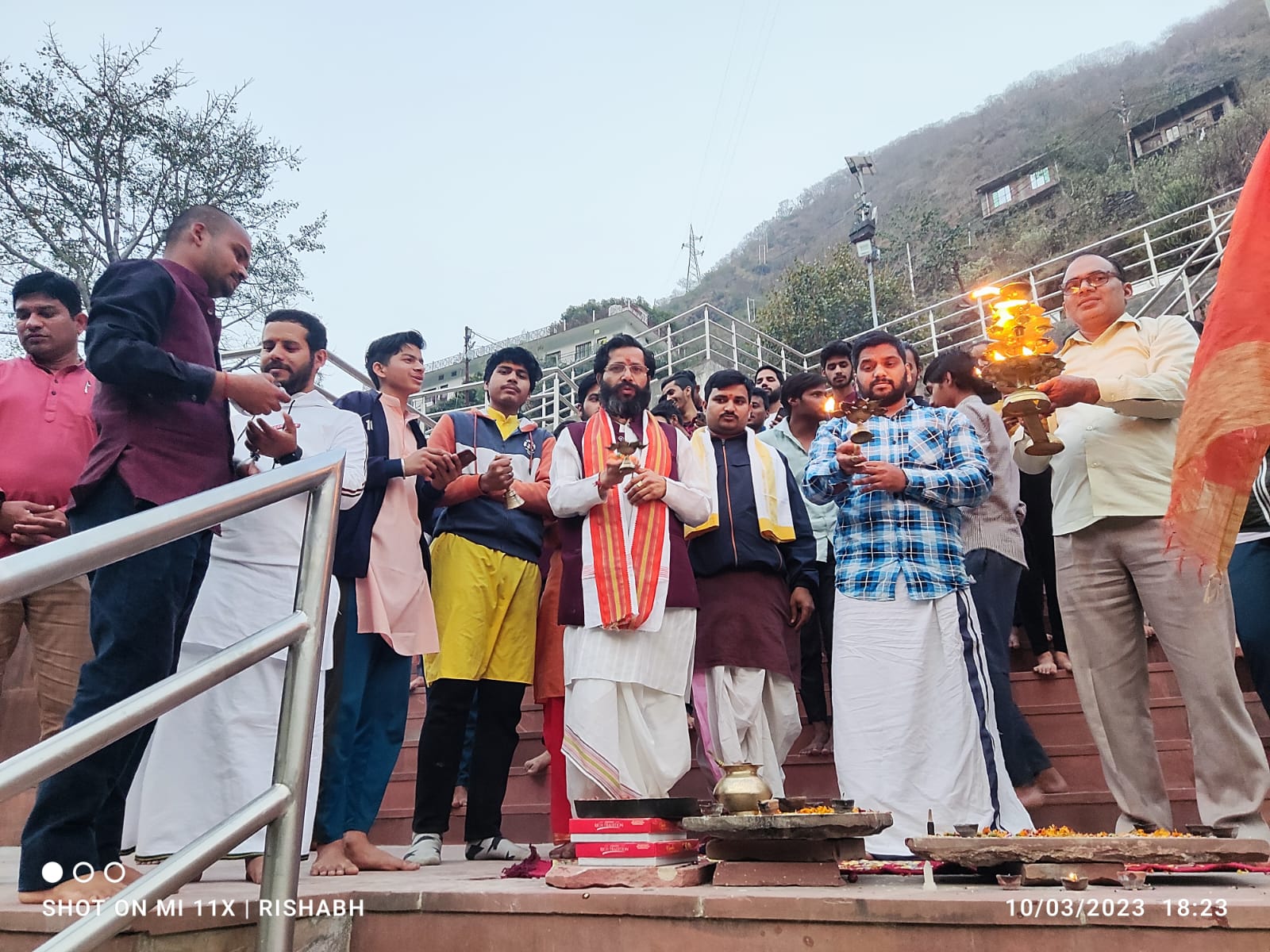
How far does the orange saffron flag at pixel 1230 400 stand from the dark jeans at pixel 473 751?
2.57m

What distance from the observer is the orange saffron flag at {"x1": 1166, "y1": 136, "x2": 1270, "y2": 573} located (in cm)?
136

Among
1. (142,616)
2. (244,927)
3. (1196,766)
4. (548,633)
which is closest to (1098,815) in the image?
(1196,766)

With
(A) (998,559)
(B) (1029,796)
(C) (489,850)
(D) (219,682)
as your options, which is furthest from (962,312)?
(D) (219,682)

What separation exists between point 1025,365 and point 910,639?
1.01m

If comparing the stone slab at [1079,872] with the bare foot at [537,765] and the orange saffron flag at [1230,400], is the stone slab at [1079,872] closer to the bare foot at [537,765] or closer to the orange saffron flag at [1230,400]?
the orange saffron flag at [1230,400]

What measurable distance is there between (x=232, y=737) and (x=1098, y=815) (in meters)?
3.03

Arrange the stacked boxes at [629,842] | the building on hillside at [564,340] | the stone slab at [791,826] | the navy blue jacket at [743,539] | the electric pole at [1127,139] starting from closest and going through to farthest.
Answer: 1. the stone slab at [791,826]
2. the stacked boxes at [629,842]
3. the navy blue jacket at [743,539]
4. the electric pole at [1127,139]
5. the building on hillside at [564,340]

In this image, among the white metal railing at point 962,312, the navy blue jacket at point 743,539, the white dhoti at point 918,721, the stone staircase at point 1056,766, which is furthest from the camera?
the white metal railing at point 962,312

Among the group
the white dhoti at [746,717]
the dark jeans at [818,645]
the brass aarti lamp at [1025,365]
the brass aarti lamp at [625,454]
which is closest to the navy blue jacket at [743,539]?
the dark jeans at [818,645]

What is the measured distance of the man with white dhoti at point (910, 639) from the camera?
302 centimetres

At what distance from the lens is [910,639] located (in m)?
3.14

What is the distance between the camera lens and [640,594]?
325 centimetres

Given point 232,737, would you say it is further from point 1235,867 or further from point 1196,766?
point 1196,766

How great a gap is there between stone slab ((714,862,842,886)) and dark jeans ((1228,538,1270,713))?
179cm
